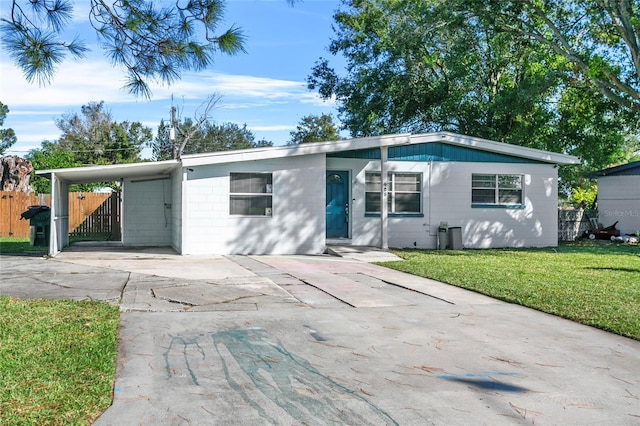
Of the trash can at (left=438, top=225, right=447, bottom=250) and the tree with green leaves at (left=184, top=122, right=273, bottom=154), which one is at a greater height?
the tree with green leaves at (left=184, top=122, right=273, bottom=154)

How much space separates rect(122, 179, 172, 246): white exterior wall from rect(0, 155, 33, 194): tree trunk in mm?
13487

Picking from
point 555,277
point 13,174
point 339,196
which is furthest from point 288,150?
point 13,174

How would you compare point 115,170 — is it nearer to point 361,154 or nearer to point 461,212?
point 361,154

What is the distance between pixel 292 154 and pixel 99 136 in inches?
1262

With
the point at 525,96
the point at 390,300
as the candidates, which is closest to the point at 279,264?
the point at 390,300

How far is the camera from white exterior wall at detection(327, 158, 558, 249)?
16.7 m

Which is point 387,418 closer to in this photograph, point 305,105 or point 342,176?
point 342,176

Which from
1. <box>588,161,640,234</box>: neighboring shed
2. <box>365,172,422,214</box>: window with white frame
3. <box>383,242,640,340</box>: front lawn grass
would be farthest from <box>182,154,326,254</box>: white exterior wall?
<box>588,161,640,234</box>: neighboring shed

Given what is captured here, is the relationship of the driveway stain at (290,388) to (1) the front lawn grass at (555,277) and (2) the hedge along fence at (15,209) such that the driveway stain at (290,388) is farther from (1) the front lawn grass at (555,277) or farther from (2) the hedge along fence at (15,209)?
(2) the hedge along fence at (15,209)

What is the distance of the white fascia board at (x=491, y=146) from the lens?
17.2m

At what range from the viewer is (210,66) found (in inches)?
262

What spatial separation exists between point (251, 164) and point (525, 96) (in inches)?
422

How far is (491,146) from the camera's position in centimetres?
1764

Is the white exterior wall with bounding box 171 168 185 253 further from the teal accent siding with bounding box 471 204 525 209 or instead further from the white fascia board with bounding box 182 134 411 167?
the teal accent siding with bounding box 471 204 525 209
